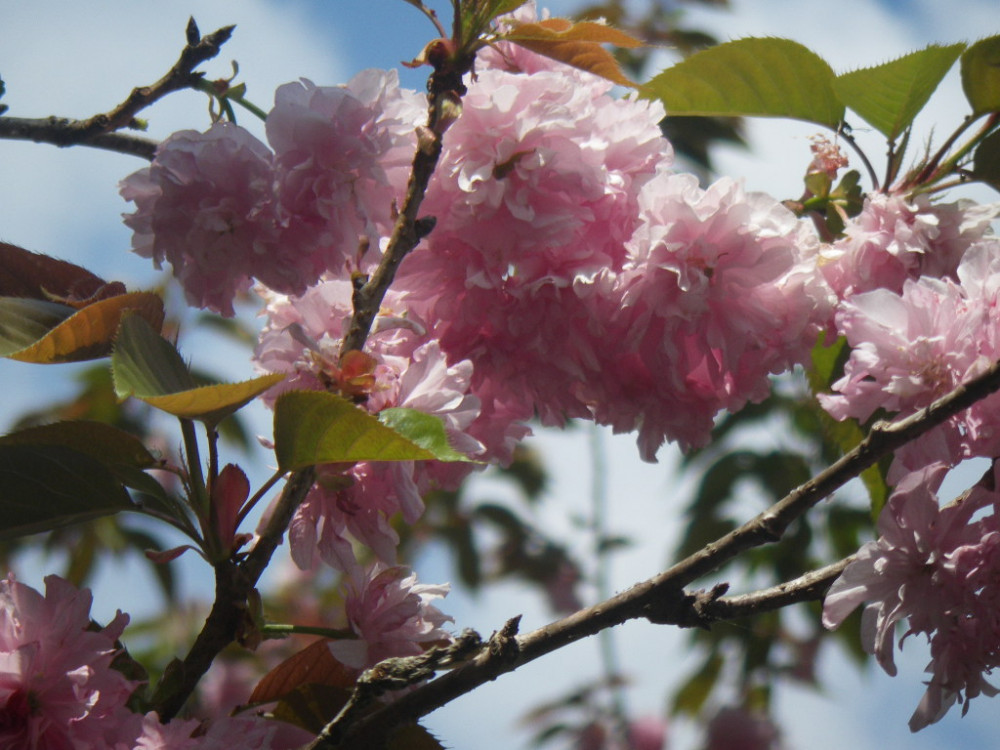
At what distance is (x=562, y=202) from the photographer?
2.99 feet

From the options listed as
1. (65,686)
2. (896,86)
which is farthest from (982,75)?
(65,686)

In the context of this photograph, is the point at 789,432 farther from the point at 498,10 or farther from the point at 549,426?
the point at 498,10

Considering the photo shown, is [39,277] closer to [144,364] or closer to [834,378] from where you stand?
[144,364]

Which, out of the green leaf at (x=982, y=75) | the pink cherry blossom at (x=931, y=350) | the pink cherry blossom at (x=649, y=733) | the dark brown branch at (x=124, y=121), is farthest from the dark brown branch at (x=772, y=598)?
the pink cherry blossom at (x=649, y=733)

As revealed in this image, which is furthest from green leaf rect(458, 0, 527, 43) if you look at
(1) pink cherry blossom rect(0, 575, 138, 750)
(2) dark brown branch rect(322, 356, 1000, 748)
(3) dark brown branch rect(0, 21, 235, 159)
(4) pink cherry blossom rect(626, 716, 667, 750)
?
(4) pink cherry blossom rect(626, 716, 667, 750)

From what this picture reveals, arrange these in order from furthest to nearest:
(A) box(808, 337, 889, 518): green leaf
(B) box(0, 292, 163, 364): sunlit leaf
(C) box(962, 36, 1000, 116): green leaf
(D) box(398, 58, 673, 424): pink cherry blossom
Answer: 1. (A) box(808, 337, 889, 518): green leaf
2. (C) box(962, 36, 1000, 116): green leaf
3. (D) box(398, 58, 673, 424): pink cherry blossom
4. (B) box(0, 292, 163, 364): sunlit leaf

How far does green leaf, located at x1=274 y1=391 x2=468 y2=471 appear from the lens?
66 cm

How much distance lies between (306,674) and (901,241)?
0.71 meters

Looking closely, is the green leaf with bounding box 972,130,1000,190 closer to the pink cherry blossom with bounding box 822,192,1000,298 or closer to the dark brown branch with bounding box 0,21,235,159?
the pink cherry blossom with bounding box 822,192,1000,298

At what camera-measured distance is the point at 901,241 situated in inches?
38.1

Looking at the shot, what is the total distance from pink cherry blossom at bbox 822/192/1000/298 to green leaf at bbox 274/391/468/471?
0.52 m

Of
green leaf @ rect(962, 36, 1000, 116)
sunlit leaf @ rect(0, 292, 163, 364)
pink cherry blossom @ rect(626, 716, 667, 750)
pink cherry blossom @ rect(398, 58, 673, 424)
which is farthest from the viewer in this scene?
pink cherry blossom @ rect(626, 716, 667, 750)

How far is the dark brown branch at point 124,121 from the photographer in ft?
3.52

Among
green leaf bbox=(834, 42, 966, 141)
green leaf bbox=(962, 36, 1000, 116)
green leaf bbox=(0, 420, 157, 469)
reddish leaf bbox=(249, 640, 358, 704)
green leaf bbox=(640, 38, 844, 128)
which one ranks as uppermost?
green leaf bbox=(640, 38, 844, 128)
